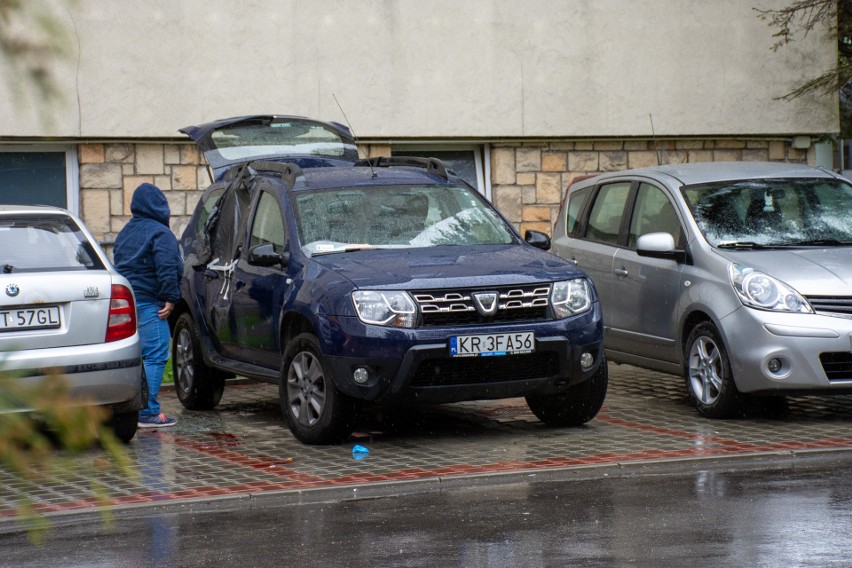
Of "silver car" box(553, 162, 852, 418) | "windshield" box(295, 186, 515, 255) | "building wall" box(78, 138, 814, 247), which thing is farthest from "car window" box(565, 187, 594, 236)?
"building wall" box(78, 138, 814, 247)

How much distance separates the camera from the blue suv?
346 inches

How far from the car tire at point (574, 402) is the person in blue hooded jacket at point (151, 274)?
9.14 ft

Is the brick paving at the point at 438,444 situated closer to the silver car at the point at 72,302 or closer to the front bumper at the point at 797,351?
the front bumper at the point at 797,351

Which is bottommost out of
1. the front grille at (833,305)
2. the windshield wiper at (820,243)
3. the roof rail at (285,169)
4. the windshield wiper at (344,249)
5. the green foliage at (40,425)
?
the front grille at (833,305)

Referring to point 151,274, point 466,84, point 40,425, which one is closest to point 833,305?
point 151,274

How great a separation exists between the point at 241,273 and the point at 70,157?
6429 mm

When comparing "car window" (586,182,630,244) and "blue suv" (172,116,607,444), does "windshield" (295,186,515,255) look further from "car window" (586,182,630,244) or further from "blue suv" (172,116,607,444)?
"car window" (586,182,630,244)

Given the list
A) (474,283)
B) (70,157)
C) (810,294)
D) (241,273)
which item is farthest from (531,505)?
(70,157)

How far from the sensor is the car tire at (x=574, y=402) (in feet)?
31.5

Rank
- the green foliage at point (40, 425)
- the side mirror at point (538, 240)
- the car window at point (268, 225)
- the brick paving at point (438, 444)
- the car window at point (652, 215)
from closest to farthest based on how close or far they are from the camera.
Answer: the green foliage at point (40, 425) < the brick paving at point (438, 444) < the car window at point (268, 225) < the side mirror at point (538, 240) < the car window at point (652, 215)

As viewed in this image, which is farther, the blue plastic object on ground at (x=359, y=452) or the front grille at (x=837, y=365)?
the front grille at (x=837, y=365)

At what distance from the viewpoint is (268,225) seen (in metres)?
10.4

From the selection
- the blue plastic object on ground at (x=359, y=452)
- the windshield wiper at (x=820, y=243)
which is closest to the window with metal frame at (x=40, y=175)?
the blue plastic object on ground at (x=359, y=452)

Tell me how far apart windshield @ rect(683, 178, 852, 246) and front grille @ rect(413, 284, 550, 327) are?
6.17ft
